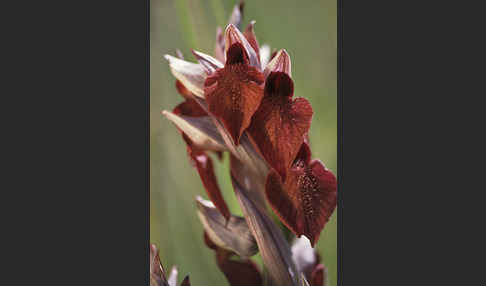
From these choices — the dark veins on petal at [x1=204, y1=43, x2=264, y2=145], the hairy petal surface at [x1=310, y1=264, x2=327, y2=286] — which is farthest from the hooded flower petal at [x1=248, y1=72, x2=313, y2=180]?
the hairy petal surface at [x1=310, y1=264, x2=327, y2=286]

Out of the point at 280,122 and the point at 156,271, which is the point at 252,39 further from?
the point at 156,271

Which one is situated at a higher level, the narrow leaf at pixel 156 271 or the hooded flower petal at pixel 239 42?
the hooded flower petal at pixel 239 42

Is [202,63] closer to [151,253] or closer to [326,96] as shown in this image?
[326,96]

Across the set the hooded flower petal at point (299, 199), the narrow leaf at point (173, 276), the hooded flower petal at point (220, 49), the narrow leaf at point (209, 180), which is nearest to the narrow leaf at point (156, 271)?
the narrow leaf at point (173, 276)

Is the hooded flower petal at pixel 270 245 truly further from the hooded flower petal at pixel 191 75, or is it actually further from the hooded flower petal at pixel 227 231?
the hooded flower petal at pixel 191 75

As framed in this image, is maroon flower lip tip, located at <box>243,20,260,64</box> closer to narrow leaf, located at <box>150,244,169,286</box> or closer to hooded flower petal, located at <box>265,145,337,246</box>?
hooded flower petal, located at <box>265,145,337,246</box>

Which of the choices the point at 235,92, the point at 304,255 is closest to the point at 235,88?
the point at 235,92
